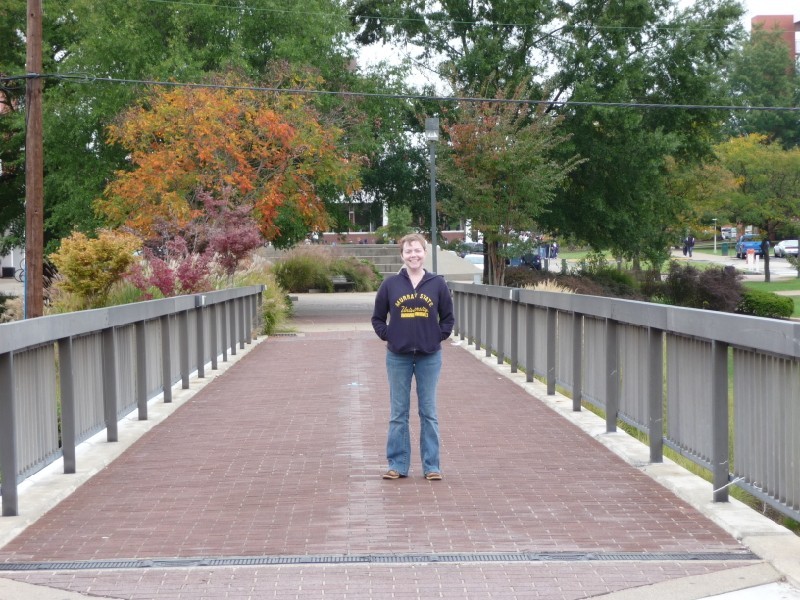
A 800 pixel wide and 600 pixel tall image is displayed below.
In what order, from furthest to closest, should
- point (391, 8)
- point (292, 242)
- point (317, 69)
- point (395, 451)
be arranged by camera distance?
point (391, 8)
point (292, 242)
point (317, 69)
point (395, 451)

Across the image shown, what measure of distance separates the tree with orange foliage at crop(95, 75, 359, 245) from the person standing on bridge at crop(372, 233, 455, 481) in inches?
807

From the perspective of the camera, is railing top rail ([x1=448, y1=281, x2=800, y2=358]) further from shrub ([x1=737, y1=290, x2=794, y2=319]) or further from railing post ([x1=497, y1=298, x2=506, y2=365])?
shrub ([x1=737, y1=290, x2=794, y2=319])

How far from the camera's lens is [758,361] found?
7125 mm

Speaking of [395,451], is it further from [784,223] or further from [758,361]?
[784,223]

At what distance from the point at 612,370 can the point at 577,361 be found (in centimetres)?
171

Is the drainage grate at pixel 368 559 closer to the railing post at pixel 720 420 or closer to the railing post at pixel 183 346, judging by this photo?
the railing post at pixel 720 420

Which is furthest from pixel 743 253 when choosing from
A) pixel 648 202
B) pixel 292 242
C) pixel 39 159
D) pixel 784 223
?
pixel 39 159

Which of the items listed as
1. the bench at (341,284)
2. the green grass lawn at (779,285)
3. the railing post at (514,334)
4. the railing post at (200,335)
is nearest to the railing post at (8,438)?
the railing post at (200,335)

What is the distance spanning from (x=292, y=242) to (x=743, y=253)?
62343 mm

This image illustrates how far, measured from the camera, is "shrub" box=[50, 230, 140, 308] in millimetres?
18531

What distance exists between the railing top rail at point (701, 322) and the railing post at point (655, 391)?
13 centimetres

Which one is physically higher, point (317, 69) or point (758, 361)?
point (317, 69)

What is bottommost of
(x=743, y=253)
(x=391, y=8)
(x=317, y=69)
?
(x=743, y=253)

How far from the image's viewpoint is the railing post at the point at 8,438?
289 inches
